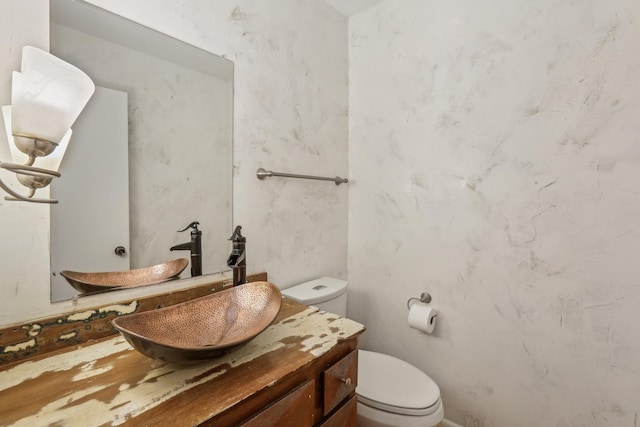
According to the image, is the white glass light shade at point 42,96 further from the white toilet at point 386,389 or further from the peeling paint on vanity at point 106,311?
the white toilet at point 386,389

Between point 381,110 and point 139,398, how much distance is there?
163 cm

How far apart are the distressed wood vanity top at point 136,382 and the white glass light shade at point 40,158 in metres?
0.52

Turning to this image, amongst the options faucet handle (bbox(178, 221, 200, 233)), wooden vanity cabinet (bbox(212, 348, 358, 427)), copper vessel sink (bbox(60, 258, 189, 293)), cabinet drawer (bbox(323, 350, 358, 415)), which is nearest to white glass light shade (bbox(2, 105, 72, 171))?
copper vessel sink (bbox(60, 258, 189, 293))

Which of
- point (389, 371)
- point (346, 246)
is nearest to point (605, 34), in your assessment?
point (346, 246)

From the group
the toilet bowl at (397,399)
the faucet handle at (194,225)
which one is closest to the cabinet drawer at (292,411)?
the toilet bowl at (397,399)

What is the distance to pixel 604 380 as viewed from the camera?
3.60 ft

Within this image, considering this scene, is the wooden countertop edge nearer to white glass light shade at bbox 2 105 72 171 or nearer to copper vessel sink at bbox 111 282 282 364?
copper vessel sink at bbox 111 282 282 364

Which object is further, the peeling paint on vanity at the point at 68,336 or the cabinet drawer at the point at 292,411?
the peeling paint on vanity at the point at 68,336

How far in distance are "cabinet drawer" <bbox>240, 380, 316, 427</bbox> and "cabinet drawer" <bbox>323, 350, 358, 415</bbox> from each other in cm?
5

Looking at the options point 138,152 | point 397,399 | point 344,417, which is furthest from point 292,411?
point 138,152

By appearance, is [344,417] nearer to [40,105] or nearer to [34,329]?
[34,329]

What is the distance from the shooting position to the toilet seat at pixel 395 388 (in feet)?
3.63

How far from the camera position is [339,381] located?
0.88m

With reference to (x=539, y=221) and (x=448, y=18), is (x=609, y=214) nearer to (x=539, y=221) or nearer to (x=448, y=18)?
(x=539, y=221)
